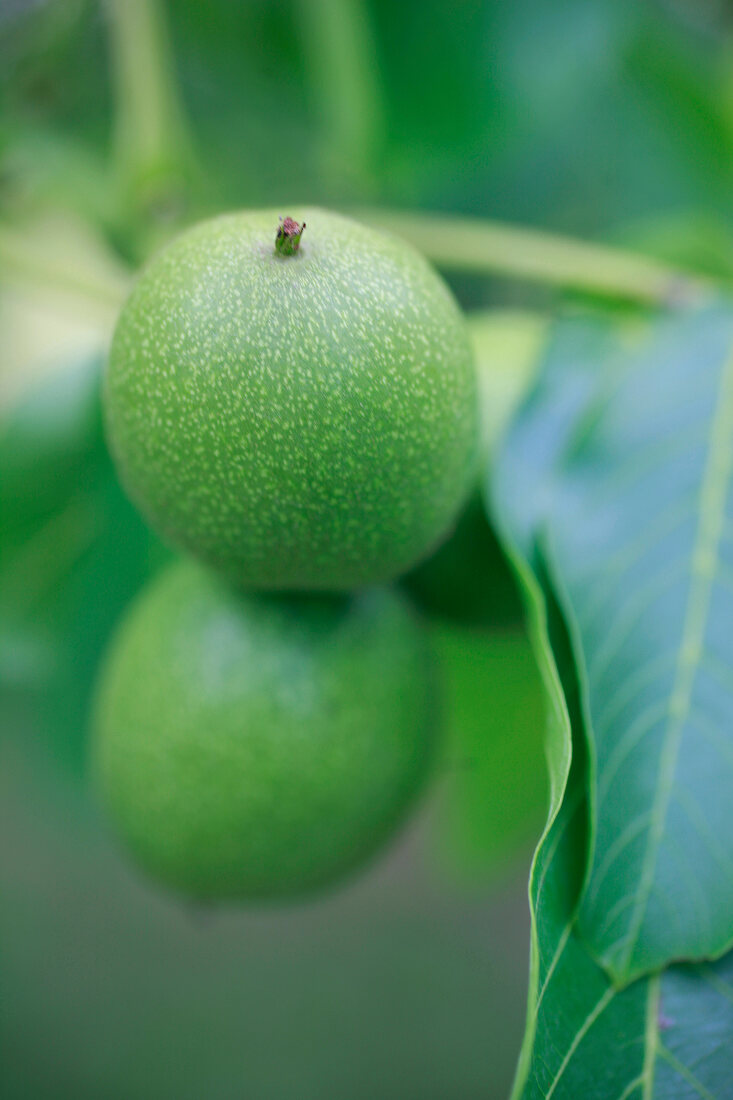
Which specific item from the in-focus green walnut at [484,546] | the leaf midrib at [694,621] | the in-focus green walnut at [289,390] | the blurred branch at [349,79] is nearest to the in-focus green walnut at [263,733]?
the in-focus green walnut at [484,546]

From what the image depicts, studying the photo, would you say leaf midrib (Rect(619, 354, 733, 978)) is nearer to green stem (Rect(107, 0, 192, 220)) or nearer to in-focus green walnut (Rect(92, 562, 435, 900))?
in-focus green walnut (Rect(92, 562, 435, 900))

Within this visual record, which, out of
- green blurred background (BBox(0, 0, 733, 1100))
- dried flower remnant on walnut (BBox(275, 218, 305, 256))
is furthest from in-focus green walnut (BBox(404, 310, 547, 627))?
dried flower remnant on walnut (BBox(275, 218, 305, 256))

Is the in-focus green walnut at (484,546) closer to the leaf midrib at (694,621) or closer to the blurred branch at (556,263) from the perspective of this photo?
the blurred branch at (556,263)

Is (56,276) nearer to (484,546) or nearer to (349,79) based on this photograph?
(484,546)

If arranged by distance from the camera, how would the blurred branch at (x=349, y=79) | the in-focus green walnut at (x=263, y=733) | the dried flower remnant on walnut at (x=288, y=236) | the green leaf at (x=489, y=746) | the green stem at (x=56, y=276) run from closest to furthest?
1. the dried flower remnant on walnut at (x=288, y=236)
2. the in-focus green walnut at (x=263, y=733)
3. the green stem at (x=56, y=276)
4. the green leaf at (x=489, y=746)
5. the blurred branch at (x=349, y=79)

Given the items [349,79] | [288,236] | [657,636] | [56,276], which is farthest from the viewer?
[349,79]

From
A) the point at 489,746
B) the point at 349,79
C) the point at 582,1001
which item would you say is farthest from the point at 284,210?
the point at 349,79

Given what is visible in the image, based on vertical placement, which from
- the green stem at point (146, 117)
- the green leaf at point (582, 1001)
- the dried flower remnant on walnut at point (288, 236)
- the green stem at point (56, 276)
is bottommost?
the green leaf at point (582, 1001)
